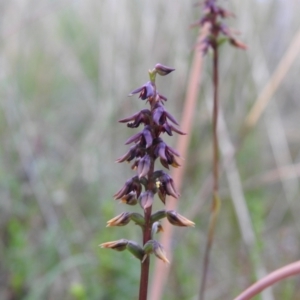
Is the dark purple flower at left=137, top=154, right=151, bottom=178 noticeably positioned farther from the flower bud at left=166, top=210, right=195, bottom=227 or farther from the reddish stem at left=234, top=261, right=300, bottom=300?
the reddish stem at left=234, top=261, right=300, bottom=300

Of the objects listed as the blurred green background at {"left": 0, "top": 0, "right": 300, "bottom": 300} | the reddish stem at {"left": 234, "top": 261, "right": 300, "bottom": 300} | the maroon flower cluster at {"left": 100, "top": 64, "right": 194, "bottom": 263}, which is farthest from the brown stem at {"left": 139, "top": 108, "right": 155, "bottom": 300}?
the blurred green background at {"left": 0, "top": 0, "right": 300, "bottom": 300}

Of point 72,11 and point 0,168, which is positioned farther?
point 72,11

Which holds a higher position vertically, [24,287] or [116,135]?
[116,135]

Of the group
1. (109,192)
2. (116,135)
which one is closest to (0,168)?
(109,192)

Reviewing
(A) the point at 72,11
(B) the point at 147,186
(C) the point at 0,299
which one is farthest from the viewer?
(A) the point at 72,11

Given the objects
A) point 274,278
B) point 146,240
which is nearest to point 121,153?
point 274,278

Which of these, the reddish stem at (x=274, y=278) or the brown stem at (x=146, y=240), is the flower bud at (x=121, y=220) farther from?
the reddish stem at (x=274, y=278)

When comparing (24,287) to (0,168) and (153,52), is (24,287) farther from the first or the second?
(153,52)

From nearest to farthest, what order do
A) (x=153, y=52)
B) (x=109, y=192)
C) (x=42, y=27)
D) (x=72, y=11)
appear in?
(x=109, y=192) → (x=153, y=52) → (x=42, y=27) → (x=72, y=11)

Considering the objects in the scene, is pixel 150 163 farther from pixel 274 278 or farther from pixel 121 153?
pixel 121 153
